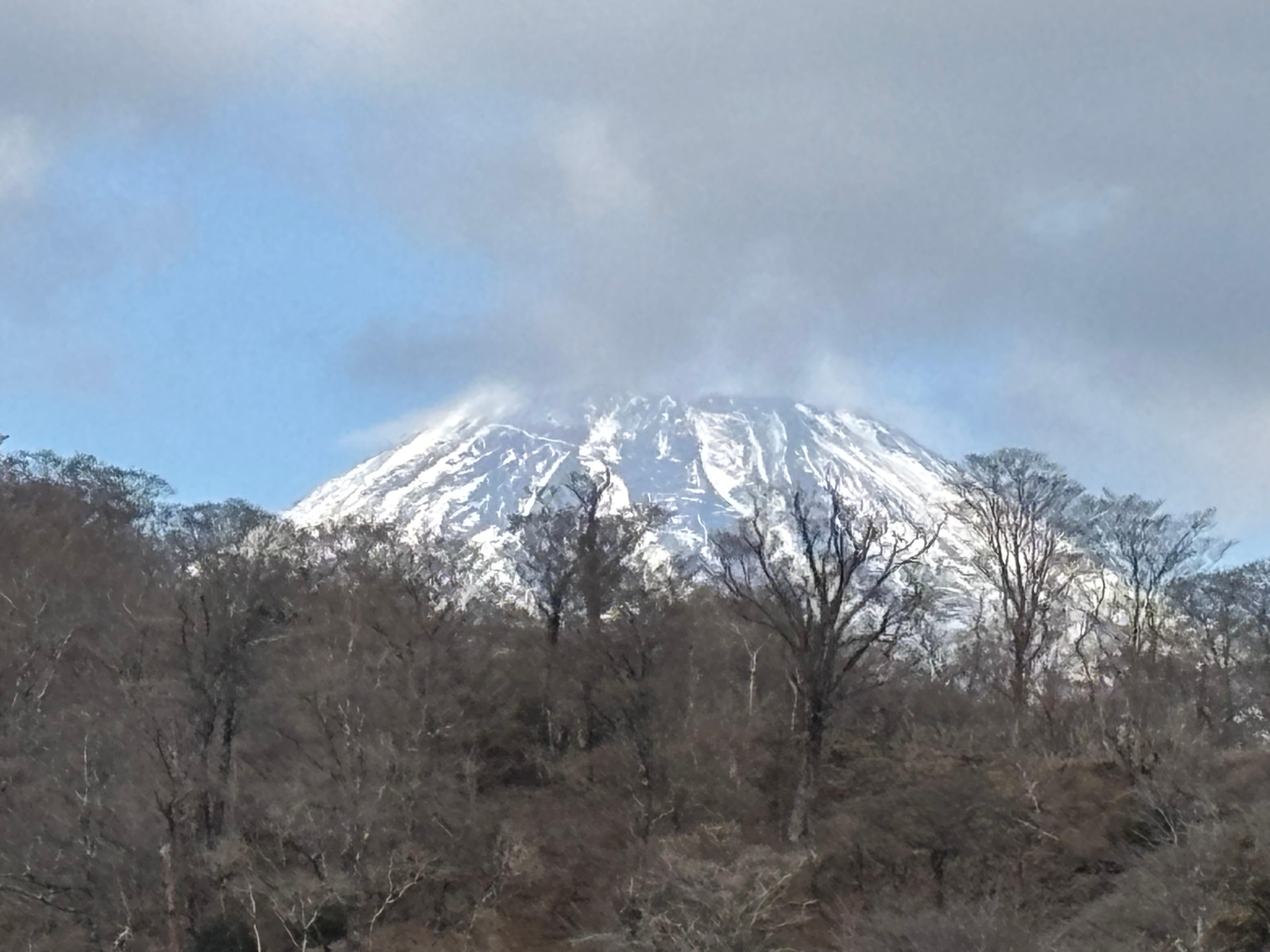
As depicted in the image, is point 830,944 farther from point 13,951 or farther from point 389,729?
point 13,951

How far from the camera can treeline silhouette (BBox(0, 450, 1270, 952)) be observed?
23.0 m

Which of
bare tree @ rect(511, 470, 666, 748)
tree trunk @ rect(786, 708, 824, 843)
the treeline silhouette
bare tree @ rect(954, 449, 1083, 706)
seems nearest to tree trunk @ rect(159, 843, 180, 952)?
the treeline silhouette

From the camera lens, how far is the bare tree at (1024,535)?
113 ft

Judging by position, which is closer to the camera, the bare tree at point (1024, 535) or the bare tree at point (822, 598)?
the bare tree at point (822, 598)

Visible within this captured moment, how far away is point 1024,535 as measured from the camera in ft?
116

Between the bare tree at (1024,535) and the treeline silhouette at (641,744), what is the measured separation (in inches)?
6.8

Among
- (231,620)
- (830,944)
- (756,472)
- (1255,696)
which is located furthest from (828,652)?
(756,472)

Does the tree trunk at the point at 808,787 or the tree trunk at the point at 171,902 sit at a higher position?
the tree trunk at the point at 808,787

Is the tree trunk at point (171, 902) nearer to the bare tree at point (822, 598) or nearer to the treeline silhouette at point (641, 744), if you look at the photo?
the treeline silhouette at point (641, 744)

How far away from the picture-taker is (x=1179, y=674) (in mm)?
38406

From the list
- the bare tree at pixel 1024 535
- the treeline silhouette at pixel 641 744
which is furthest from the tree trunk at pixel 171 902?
the bare tree at pixel 1024 535

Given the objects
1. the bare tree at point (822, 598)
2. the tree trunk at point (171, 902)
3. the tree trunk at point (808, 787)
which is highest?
the bare tree at point (822, 598)

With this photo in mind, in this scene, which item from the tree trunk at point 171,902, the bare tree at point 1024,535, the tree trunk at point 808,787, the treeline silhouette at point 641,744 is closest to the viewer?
the treeline silhouette at point 641,744

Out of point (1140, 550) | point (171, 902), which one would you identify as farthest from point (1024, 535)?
point (171, 902)
